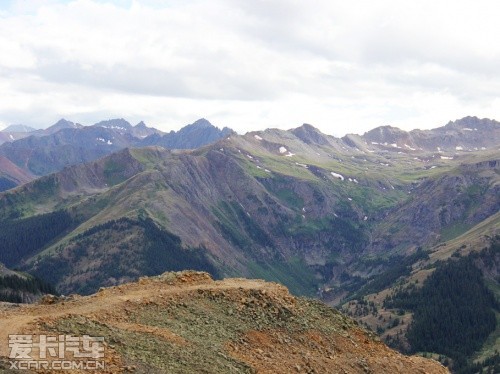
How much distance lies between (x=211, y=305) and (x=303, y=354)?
10.9 m

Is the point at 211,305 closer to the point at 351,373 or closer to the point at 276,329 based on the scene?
the point at 276,329

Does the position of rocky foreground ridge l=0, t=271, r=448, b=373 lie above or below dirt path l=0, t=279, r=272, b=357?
below

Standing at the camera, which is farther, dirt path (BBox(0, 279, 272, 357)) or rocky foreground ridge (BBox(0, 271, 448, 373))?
rocky foreground ridge (BBox(0, 271, 448, 373))

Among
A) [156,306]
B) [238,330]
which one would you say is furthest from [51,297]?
[238,330]

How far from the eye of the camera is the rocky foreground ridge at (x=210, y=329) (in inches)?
1662

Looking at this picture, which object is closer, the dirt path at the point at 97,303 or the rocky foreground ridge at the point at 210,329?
the dirt path at the point at 97,303

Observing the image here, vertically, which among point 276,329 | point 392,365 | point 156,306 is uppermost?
point 156,306

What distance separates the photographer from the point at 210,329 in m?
50.9

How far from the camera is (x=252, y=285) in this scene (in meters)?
64.1

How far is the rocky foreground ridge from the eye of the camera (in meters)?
42.2

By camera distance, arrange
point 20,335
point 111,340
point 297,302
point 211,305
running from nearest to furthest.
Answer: point 20,335, point 111,340, point 211,305, point 297,302

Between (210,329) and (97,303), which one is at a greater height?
(97,303)

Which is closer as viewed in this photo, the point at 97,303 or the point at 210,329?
the point at 210,329

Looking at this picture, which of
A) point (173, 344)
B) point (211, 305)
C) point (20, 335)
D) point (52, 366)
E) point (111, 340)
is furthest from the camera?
point (211, 305)
